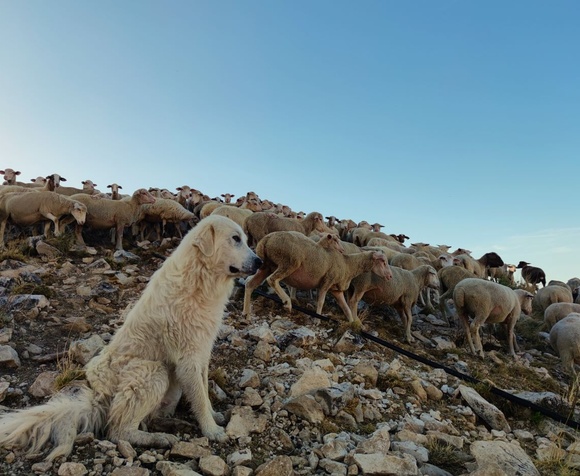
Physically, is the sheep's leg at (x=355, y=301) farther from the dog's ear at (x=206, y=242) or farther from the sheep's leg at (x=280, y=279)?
the dog's ear at (x=206, y=242)

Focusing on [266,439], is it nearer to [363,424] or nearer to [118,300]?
[363,424]

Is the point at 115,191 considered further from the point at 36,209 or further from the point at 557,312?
the point at 557,312

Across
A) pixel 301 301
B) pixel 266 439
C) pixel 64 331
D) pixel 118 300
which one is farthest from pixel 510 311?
pixel 64 331

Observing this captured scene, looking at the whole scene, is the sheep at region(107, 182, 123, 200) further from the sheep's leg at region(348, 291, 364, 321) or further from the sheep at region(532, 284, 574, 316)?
the sheep at region(532, 284, 574, 316)

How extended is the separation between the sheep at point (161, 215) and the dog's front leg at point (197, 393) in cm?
1099

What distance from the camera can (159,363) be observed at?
3.75 meters

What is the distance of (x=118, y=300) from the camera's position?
7.96 m

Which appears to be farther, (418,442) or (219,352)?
(219,352)

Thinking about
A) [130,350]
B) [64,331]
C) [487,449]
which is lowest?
[64,331]

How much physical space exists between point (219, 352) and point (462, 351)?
5.78 metres

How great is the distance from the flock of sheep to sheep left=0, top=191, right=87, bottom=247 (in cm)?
3

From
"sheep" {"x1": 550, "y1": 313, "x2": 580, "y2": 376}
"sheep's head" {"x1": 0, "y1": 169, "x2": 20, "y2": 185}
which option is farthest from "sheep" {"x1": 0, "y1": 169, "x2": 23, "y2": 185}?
"sheep" {"x1": 550, "y1": 313, "x2": 580, "y2": 376}

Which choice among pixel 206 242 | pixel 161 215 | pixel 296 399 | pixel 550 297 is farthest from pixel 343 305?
pixel 550 297

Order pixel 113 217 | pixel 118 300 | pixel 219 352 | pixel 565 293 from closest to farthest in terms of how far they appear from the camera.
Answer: pixel 219 352
pixel 118 300
pixel 113 217
pixel 565 293
